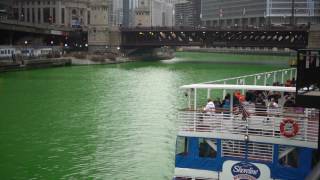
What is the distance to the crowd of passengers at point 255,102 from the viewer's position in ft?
56.1

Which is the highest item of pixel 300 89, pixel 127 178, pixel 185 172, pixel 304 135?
pixel 300 89

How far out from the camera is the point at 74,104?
45.4 meters

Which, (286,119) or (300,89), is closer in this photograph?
(300,89)

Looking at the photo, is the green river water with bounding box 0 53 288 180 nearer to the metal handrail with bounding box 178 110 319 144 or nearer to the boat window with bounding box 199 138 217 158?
the boat window with bounding box 199 138 217 158

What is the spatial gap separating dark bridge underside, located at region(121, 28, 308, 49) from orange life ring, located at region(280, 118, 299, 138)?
101092mm

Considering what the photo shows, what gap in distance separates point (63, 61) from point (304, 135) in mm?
93743

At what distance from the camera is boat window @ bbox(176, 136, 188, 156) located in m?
17.0

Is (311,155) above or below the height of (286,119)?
below

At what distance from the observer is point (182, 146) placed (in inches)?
698

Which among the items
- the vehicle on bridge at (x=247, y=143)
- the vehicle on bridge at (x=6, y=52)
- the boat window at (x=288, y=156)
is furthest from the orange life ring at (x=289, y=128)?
the vehicle on bridge at (x=6, y=52)

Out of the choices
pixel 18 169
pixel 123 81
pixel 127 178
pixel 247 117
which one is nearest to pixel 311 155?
pixel 247 117

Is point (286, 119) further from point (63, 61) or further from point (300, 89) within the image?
point (63, 61)

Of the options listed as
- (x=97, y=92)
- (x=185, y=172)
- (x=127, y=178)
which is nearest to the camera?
(x=185, y=172)

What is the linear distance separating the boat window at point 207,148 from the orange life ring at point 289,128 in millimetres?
2129
